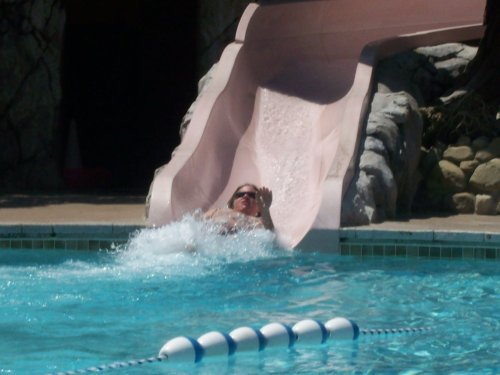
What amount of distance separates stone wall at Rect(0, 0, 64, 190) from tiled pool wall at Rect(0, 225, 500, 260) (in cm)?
404

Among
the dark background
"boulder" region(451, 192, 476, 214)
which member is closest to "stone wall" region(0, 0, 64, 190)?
the dark background

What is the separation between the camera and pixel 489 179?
33.3 ft

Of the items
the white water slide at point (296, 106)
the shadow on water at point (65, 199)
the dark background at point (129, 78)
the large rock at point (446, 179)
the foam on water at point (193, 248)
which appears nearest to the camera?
the foam on water at point (193, 248)

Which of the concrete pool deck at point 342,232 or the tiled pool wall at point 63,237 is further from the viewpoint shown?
the tiled pool wall at point 63,237

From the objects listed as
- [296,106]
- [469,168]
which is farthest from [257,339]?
[296,106]

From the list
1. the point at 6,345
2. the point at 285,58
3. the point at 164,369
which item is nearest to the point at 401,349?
the point at 164,369

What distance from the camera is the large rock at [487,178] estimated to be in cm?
1012

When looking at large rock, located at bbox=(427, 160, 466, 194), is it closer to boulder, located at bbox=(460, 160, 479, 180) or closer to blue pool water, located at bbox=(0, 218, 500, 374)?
boulder, located at bbox=(460, 160, 479, 180)

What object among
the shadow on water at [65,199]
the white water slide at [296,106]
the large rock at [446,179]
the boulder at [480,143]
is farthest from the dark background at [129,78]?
the large rock at [446,179]

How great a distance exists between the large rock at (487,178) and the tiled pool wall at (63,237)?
3017 millimetres

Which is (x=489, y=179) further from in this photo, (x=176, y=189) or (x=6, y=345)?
(x=6, y=345)

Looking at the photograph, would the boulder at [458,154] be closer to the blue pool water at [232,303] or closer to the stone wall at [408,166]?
the stone wall at [408,166]

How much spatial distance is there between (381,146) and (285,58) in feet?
8.09

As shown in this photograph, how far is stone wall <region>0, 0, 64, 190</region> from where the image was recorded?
1330cm
